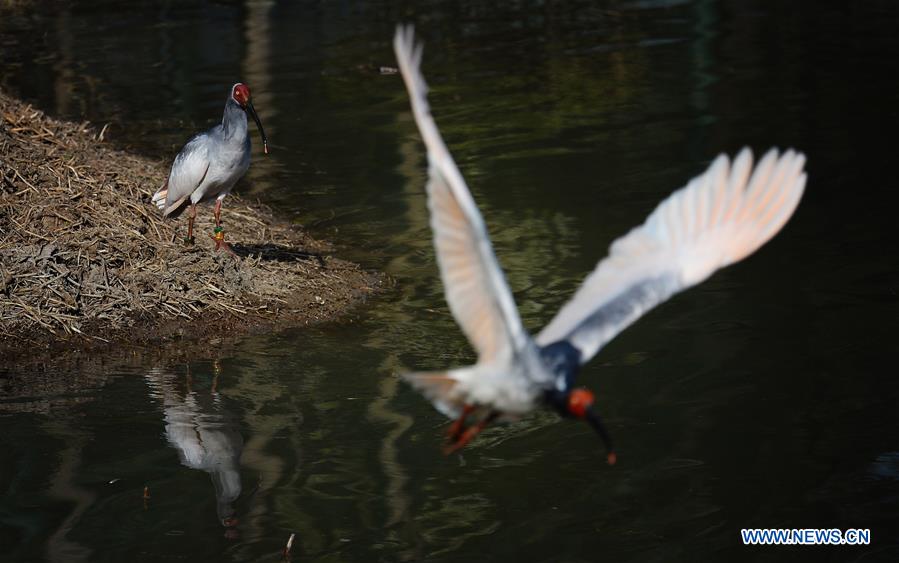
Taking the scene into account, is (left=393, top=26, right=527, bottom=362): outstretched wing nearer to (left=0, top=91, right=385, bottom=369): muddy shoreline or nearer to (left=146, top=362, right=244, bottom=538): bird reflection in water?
(left=146, top=362, right=244, bottom=538): bird reflection in water

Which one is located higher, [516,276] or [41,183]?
[41,183]

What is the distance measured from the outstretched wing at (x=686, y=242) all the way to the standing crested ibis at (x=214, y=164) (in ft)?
16.0

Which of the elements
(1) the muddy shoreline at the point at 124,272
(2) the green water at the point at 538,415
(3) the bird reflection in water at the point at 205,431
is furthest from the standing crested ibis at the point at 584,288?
(1) the muddy shoreline at the point at 124,272

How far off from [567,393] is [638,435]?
7.18 feet

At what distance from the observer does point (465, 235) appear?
195 inches

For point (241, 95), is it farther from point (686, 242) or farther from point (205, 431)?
point (686, 242)

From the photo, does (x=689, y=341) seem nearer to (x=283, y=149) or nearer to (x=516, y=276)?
(x=516, y=276)

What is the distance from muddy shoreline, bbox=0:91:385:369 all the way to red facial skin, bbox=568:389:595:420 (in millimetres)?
4415

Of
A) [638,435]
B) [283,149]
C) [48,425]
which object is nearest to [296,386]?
[48,425]

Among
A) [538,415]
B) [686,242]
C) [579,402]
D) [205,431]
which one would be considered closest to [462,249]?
[579,402]

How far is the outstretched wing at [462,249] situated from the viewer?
4.61 metres

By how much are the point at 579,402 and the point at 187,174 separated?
5.70 metres

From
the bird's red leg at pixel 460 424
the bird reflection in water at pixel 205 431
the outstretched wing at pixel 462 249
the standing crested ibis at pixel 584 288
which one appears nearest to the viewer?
the outstretched wing at pixel 462 249

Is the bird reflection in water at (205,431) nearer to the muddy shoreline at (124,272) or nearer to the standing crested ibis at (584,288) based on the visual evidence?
the muddy shoreline at (124,272)
